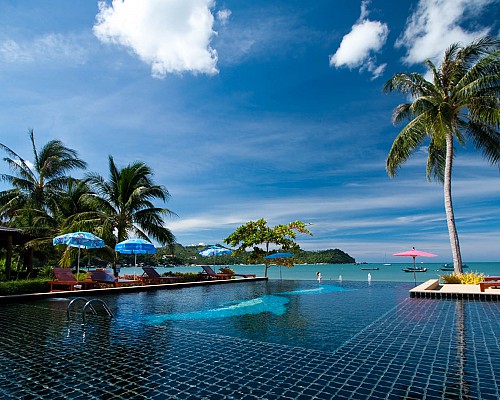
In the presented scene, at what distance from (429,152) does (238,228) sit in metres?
12.9

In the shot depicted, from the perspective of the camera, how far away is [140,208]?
1878 cm

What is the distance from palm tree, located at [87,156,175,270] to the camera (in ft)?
59.6

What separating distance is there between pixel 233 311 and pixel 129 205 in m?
10.6

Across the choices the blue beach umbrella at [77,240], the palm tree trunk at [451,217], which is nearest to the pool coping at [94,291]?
the blue beach umbrella at [77,240]

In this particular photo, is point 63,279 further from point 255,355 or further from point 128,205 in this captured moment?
point 255,355

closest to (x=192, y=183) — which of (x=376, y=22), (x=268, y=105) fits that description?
(x=268, y=105)

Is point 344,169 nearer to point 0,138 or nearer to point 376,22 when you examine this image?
point 376,22

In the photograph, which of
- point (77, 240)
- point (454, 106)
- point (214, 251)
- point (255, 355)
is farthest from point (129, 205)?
point (454, 106)

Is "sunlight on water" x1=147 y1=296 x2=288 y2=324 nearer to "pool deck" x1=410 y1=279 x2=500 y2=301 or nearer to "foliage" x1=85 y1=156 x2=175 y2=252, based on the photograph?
"pool deck" x1=410 y1=279 x2=500 y2=301

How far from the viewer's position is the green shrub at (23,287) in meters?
11.4

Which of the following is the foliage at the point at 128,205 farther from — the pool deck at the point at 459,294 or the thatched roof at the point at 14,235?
the pool deck at the point at 459,294

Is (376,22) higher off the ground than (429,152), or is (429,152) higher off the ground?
(376,22)

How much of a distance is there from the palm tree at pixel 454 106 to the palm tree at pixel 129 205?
1295cm

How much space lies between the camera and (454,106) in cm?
1564
